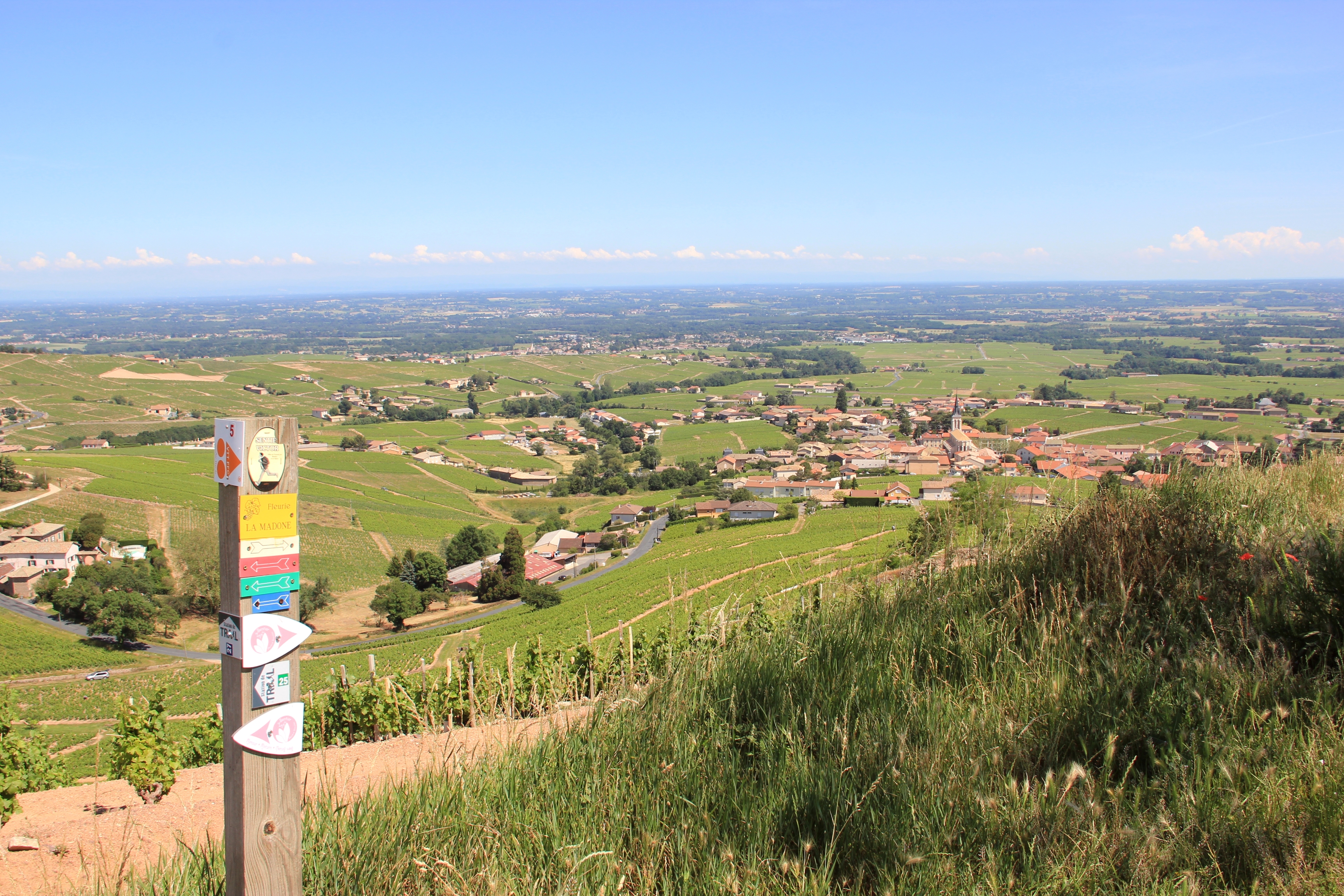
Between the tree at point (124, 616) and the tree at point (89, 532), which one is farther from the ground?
the tree at point (89, 532)

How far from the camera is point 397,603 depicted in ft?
96.8

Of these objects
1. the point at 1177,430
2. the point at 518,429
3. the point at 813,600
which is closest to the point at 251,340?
the point at 518,429

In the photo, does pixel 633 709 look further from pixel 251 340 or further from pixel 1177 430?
pixel 251 340

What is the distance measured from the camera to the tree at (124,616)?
26000 mm

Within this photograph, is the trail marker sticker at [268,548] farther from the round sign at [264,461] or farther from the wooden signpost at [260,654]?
the round sign at [264,461]

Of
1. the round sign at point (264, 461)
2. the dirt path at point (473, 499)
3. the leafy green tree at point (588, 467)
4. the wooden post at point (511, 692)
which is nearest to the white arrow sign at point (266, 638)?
the round sign at point (264, 461)

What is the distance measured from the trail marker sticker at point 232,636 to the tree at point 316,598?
30873mm

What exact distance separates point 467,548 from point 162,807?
3329 cm

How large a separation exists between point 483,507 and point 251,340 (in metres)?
139

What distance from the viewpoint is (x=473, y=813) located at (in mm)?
2168

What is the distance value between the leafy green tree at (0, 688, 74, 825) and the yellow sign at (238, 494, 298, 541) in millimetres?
5313

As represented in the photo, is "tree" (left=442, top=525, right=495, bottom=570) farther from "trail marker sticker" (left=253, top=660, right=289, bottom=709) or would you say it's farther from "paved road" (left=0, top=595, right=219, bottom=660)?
"trail marker sticker" (left=253, top=660, right=289, bottom=709)

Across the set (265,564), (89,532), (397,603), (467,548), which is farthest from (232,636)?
(89,532)

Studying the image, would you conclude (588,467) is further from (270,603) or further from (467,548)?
(270,603)
